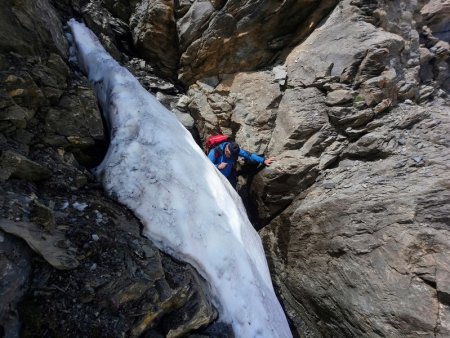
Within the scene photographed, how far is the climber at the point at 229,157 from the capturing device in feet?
21.5

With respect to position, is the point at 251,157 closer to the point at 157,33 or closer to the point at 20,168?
the point at 20,168

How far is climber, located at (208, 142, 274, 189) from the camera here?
6.55m

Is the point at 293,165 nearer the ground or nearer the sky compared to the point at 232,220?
nearer the sky

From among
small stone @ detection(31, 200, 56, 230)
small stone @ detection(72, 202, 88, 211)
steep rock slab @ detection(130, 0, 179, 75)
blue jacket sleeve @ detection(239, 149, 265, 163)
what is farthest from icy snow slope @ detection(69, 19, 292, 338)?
steep rock slab @ detection(130, 0, 179, 75)

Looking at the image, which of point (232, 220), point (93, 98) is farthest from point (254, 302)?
point (93, 98)

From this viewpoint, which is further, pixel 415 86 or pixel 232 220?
pixel 415 86

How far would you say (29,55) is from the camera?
4656mm

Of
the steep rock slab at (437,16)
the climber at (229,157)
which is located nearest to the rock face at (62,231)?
the climber at (229,157)

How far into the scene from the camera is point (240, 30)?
7.66 meters

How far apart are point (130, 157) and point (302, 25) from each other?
19.8 feet

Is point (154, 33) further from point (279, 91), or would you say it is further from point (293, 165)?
point (293, 165)

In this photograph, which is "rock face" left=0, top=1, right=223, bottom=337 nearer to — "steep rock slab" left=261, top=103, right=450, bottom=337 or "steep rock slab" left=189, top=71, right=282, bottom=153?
"steep rock slab" left=261, top=103, right=450, bottom=337

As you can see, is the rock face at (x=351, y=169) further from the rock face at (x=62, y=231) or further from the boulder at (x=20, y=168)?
the boulder at (x=20, y=168)

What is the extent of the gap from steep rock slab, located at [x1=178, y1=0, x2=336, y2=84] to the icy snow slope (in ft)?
10.2
